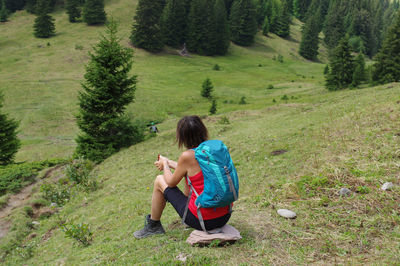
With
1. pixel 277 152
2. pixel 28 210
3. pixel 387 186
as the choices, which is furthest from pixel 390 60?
pixel 28 210

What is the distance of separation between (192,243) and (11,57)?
72279mm

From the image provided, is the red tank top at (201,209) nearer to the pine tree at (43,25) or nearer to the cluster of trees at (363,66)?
the cluster of trees at (363,66)

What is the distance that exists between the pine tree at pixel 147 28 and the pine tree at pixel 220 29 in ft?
63.8

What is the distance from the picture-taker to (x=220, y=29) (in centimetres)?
8550

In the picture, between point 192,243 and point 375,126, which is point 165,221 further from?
point 375,126

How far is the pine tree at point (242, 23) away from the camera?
97375 mm

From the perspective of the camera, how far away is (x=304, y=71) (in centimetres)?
7469

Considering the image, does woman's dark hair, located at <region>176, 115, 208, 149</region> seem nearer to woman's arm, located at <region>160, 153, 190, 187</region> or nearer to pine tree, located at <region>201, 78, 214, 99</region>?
woman's arm, located at <region>160, 153, 190, 187</region>

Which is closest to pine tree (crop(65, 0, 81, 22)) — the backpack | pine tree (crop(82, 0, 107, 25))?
pine tree (crop(82, 0, 107, 25))

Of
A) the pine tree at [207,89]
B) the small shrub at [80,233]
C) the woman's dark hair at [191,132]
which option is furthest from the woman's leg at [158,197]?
the pine tree at [207,89]

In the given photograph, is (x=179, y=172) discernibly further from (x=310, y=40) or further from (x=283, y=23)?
(x=283, y=23)

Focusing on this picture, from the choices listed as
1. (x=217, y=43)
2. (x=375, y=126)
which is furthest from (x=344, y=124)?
(x=217, y=43)

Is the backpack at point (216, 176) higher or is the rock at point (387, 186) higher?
the backpack at point (216, 176)

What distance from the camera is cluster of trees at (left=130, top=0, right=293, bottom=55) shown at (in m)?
75.2
